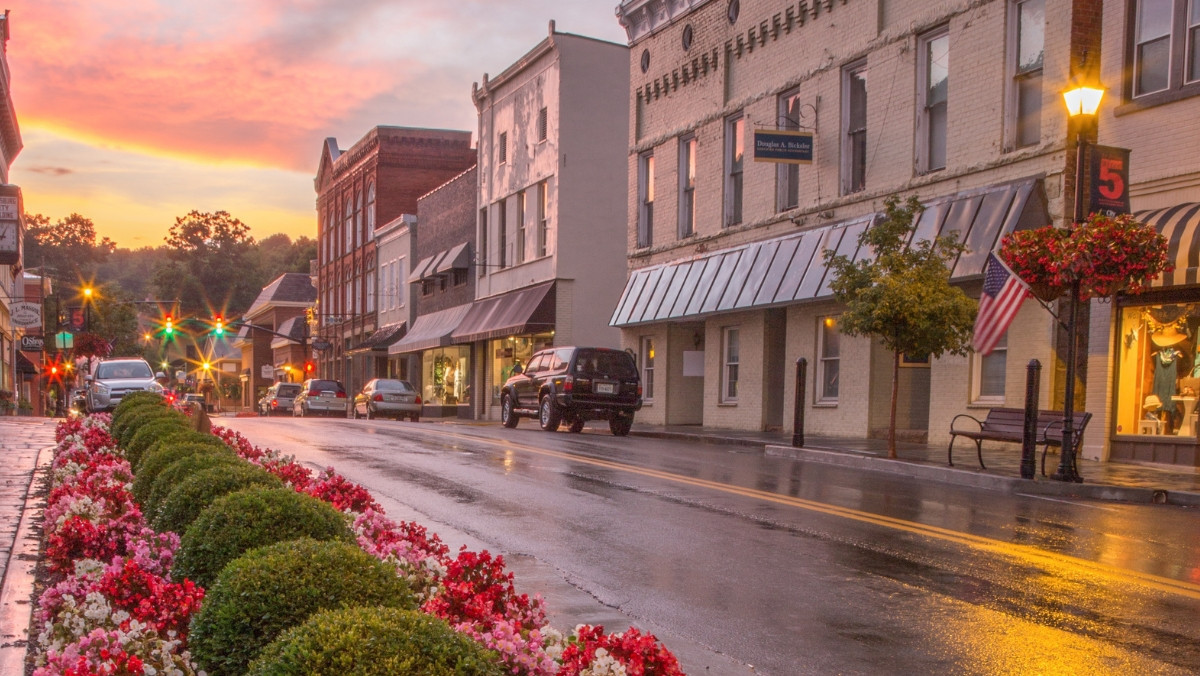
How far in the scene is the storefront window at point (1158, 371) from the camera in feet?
55.4

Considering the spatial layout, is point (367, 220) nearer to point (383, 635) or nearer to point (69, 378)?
point (69, 378)

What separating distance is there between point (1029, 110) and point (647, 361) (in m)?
15.8

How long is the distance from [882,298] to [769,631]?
11.7 metres

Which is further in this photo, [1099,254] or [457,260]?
[457,260]

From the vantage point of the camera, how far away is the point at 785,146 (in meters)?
25.4

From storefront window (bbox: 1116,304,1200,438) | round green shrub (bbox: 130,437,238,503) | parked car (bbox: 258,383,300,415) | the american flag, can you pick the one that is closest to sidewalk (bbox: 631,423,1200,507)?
storefront window (bbox: 1116,304,1200,438)

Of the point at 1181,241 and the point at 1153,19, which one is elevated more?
the point at 1153,19

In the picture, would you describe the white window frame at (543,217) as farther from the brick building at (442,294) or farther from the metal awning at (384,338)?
the metal awning at (384,338)

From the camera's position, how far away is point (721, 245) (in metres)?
29.7

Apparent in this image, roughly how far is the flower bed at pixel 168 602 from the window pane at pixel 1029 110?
15344 mm

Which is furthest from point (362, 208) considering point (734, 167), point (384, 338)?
point (734, 167)

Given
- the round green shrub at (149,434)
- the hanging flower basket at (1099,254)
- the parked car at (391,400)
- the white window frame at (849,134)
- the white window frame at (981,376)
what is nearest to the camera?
the round green shrub at (149,434)

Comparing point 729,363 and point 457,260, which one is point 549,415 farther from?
point 457,260

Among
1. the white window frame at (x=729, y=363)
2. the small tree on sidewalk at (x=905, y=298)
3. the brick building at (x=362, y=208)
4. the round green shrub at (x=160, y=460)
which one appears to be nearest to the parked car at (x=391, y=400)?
the white window frame at (x=729, y=363)
